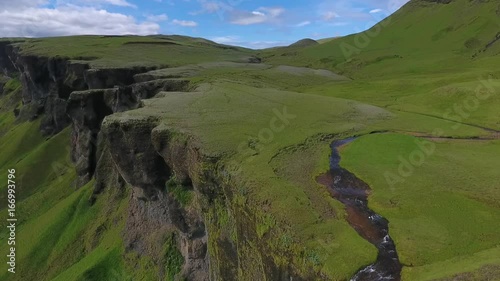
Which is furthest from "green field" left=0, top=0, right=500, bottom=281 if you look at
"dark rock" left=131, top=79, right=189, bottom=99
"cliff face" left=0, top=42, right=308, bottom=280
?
"dark rock" left=131, top=79, right=189, bottom=99

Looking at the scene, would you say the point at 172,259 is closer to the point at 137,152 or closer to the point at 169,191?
the point at 169,191

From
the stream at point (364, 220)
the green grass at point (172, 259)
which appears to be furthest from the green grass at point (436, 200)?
the green grass at point (172, 259)

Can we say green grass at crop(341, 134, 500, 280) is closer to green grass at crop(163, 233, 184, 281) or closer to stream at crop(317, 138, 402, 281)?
stream at crop(317, 138, 402, 281)

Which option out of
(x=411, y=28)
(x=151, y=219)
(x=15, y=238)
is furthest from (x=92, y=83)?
(x=411, y=28)

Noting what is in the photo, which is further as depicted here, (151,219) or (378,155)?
(151,219)

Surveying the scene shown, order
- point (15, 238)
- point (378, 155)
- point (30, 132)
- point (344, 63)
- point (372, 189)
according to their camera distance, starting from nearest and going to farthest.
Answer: point (372, 189)
point (378, 155)
point (15, 238)
point (30, 132)
point (344, 63)

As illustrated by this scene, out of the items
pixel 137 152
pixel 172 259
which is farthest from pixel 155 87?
pixel 172 259

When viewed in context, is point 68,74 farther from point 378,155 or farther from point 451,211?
point 451,211
